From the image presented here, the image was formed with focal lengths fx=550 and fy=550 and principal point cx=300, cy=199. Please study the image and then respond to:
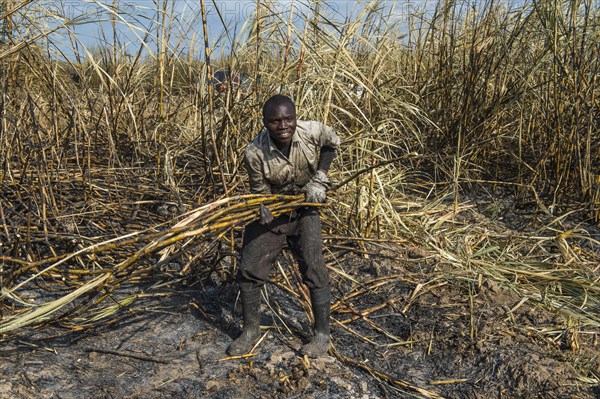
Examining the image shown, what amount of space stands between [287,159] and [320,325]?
0.70 meters

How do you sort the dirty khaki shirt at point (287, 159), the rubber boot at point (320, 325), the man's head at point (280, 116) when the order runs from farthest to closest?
the rubber boot at point (320, 325) → the dirty khaki shirt at point (287, 159) → the man's head at point (280, 116)

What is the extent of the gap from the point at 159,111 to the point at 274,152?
190cm

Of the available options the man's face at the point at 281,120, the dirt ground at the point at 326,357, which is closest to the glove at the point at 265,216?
the man's face at the point at 281,120

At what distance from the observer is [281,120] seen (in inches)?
79.1

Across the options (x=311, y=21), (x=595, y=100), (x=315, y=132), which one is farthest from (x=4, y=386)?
(x=595, y=100)

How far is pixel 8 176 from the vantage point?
10.2 ft

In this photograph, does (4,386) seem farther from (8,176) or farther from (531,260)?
(531,260)

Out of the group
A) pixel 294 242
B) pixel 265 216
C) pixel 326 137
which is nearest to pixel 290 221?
pixel 294 242

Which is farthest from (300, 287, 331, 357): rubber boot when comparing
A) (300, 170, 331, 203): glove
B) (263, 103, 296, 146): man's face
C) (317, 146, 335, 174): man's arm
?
(263, 103, 296, 146): man's face

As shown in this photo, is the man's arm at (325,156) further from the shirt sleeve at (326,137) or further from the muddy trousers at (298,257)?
the muddy trousers at (298,257)

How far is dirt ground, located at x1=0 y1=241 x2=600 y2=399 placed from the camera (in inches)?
81.0

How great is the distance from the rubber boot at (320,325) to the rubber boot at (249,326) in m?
0.22

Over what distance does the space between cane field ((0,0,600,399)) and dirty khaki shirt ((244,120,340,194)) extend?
0.10 metres

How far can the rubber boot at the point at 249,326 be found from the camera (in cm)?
228
